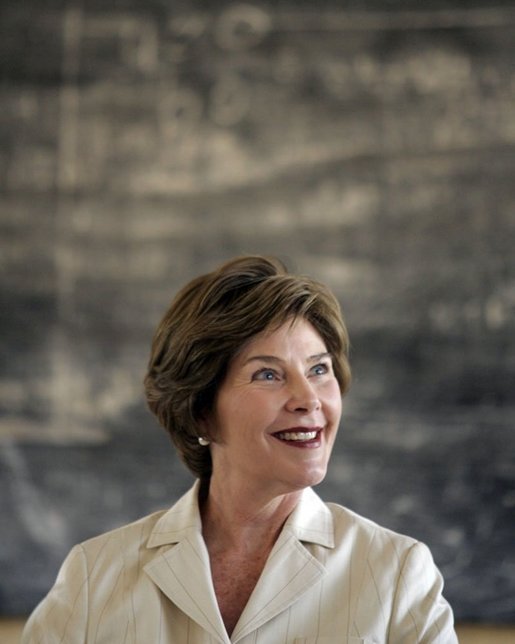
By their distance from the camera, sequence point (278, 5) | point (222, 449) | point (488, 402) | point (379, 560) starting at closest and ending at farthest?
point (379, 560), point (222, 449), point (488, 402), point (278, 5)

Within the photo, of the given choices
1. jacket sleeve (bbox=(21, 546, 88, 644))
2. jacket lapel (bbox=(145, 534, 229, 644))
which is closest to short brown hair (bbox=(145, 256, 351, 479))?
jacket lapel (bbox=(145, 534, 229, 644))

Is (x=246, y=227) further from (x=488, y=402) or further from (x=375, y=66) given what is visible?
(x=488, y=402)

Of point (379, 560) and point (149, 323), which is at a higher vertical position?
point (149, 323)

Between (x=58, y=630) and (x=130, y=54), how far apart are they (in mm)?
1785

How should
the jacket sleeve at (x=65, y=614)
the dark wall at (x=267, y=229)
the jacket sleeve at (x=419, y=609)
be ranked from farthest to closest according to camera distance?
the dark wall at (x=267, y=229) < the jacket sleeve at (x=65, y=614) < the jacket sleeve at (x=419, y=609)

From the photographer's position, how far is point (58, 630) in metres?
1.92

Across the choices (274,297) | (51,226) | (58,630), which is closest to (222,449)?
(274,297)

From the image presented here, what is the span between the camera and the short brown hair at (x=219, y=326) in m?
1.94

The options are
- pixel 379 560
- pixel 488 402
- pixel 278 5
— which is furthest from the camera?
pixel 278 5

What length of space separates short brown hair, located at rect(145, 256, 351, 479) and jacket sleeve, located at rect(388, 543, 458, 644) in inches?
17.1

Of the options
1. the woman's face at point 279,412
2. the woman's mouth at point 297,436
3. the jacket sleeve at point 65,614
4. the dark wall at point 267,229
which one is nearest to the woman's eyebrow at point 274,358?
the woman's face at point 279,412

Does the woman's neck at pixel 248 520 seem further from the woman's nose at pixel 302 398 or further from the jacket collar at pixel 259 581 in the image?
the woman's nose at pixel 302 398

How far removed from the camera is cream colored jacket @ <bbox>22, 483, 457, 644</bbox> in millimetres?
1825

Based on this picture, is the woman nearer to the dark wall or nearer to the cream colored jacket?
the cream colored jacket
